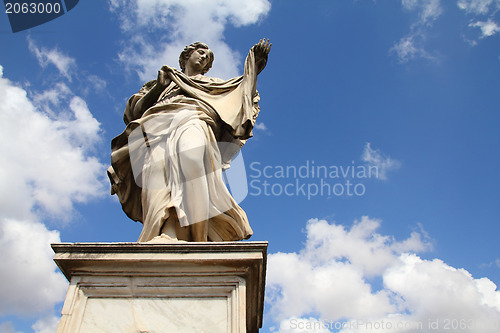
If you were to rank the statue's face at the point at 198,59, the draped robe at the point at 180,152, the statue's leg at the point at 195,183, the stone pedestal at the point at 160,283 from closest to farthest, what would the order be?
the stone pedestal at the point at 160,283, the statue's leg at the point at 195,183, the draped robe at the point at 180,152, the statue's face at the point at 198,59

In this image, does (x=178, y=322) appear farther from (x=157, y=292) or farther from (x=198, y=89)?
(x=198, y=89)

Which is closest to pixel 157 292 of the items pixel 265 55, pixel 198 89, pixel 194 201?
pixel 194 201

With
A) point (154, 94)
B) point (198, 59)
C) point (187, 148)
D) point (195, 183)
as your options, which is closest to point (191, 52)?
point (198, 59)

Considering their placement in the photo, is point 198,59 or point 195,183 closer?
point 195,183

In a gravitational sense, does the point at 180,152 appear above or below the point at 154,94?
below

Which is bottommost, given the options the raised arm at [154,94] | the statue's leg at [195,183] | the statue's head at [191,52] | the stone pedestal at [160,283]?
the stone pedestal at [160,283]

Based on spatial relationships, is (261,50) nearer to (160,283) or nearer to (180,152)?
(180,152)

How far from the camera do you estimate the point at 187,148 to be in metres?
5.26

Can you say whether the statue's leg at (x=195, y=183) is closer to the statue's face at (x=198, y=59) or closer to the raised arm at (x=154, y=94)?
the raised arm at (x=154, y=94)

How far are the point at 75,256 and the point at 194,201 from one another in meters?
1.46

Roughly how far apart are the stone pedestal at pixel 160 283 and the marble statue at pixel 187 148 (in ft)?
1.99

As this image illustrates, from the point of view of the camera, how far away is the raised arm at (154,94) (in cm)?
666

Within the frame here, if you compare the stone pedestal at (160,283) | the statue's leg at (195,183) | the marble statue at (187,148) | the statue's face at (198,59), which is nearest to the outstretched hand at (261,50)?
the marble statue at (187,148)

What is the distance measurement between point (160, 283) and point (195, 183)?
151 centimetres
